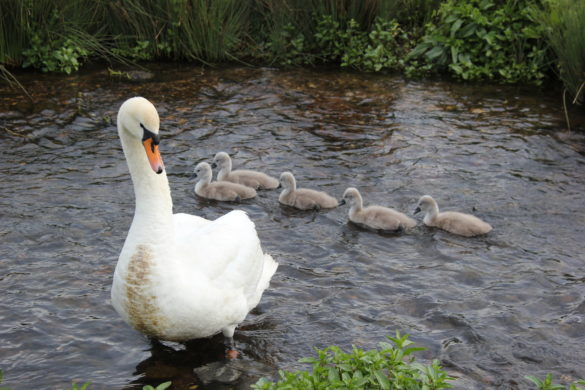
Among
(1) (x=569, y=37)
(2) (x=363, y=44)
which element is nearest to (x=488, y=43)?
(1) (x=569, y=37)

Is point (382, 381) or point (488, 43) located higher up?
point (488, 43)

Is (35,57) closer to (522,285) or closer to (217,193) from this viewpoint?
(217,193)

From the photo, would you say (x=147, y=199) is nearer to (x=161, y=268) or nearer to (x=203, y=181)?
(x=161, y=268)

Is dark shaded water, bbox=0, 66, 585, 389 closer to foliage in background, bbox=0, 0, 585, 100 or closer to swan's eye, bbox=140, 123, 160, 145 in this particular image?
foliage in background, bbox=0, 0, 585, 100

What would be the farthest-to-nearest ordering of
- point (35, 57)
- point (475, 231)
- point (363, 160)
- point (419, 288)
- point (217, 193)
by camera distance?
point (35, 57) → point (363, 160) → point (217, 193) → point (475, 231) → point (419, 288)

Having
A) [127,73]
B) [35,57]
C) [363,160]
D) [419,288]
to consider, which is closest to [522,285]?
[419,288]

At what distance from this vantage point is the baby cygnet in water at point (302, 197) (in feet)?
30.0

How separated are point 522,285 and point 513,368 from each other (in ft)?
4.86

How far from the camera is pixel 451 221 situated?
8.55 meters

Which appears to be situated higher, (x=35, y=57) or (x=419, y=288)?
(x=35, y=57)

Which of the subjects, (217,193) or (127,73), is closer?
(217,193)

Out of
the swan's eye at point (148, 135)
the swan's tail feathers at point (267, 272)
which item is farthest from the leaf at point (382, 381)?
the swan's eye at point (148, 135)

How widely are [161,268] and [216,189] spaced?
402cm

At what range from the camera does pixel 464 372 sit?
594cm
